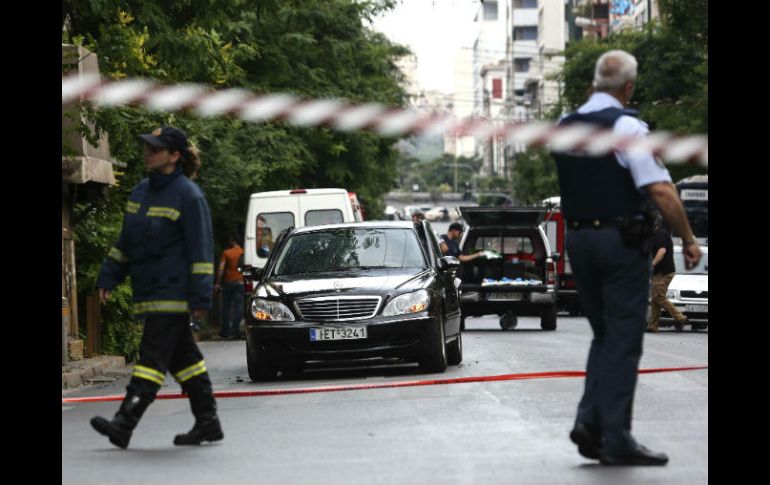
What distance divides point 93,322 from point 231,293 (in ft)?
28.1

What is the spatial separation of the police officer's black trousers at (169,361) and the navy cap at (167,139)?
0.98m

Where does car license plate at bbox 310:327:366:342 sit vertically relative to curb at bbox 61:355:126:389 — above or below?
above

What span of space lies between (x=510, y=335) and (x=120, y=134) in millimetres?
9227

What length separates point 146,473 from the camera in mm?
8398

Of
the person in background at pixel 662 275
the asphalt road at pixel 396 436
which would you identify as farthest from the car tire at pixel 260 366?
the person in background at pixel 662 275

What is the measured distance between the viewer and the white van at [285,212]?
2823 centimetres

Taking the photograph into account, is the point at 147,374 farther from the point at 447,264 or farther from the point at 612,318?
the point at 447,264

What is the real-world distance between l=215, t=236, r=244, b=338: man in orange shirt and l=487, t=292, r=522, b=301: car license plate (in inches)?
163

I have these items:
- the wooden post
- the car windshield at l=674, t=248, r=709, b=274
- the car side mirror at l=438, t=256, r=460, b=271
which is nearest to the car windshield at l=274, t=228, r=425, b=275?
the car side mirror at l=438, t=256, r=460, b=271

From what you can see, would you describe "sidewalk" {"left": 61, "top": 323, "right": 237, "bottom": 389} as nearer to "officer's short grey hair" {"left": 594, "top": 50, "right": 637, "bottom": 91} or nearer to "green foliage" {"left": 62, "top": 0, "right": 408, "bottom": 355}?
"green foliage" {"left": 62, "top": 0, "right": 408, "bottom": 355}

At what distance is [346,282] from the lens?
15.3 metres

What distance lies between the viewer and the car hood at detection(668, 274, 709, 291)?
28078 mm

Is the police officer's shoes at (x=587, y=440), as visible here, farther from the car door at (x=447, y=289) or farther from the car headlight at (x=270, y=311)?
the car door at (x=447, y=289)
